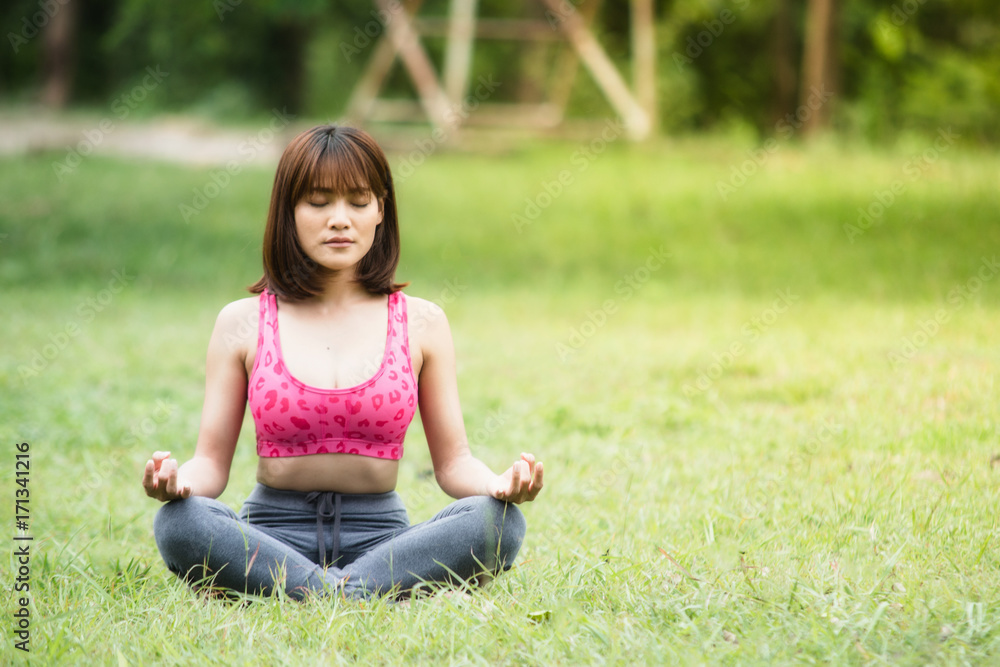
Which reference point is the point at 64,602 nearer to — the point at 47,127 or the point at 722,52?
the point at 47,127

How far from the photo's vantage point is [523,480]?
8.61 feet

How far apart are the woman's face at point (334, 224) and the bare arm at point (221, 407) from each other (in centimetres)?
29

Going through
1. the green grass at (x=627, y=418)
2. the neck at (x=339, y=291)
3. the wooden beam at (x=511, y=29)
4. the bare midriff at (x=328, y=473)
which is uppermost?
the wooden beam at (x=511, y=29)


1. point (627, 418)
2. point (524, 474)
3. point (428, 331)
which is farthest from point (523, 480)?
point (627, 418)

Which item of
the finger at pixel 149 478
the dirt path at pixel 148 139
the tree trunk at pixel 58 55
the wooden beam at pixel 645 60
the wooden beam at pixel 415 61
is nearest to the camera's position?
the finger at pixel 149 478

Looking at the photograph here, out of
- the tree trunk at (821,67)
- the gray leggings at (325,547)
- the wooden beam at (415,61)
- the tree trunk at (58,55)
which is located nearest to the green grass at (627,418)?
the gray leggings at (325,547)

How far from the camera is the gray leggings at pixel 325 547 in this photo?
272cm

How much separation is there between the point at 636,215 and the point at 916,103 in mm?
17014

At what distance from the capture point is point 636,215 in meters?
12.0

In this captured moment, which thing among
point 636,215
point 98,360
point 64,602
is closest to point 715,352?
point 98,360

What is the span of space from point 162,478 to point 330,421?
1.56ft

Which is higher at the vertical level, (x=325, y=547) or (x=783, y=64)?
(x=783, y=64)

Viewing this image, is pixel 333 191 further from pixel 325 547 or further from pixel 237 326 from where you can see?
pixel 325 547

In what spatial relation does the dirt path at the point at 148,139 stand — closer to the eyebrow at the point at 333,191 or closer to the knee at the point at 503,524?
the eyebrow at the point at 333,191
